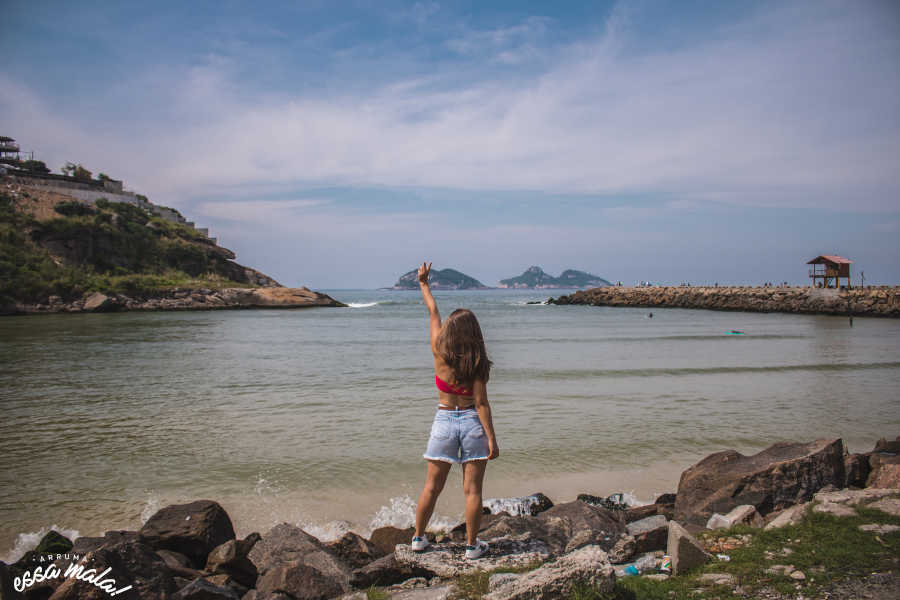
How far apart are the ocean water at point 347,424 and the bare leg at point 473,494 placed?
7.27 ft

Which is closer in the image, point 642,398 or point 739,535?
point 739,535

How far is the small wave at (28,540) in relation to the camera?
5.78 metres

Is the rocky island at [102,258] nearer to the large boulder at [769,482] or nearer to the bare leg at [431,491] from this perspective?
the bare leg at [431,491]

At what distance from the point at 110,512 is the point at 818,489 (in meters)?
8.59

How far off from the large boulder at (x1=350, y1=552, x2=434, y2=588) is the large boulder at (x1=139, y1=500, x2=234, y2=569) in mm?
1918

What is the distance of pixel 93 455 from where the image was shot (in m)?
8.89

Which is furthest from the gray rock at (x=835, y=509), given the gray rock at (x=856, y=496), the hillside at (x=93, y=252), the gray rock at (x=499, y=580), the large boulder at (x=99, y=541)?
the hillside at (x=93, y=252)

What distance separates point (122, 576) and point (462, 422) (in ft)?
8.89

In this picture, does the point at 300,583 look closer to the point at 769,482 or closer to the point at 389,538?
the point at 389,538

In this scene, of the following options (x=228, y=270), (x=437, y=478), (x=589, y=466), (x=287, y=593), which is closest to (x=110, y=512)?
(x=287, y=593)

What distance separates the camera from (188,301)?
6303 centimetres

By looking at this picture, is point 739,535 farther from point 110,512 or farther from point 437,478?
point 110,512

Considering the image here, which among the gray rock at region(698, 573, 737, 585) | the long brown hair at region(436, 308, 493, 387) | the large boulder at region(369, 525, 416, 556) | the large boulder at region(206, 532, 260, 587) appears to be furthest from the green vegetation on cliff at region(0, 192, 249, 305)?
the gray rock at region(698, 573, 737, 585)

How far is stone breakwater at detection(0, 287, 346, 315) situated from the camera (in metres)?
52.5
